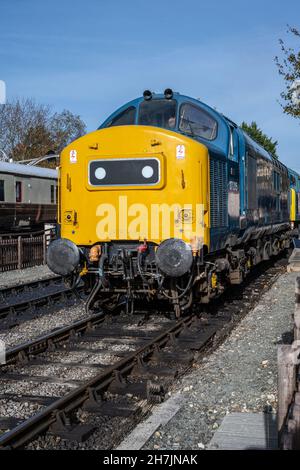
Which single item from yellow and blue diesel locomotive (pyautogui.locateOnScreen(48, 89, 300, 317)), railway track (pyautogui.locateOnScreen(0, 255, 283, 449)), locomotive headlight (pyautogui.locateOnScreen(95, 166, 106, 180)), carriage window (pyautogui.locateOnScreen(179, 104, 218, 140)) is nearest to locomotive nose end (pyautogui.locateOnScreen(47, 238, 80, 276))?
yellow and blue diesel locomotive (pyautogui.locateOnScreen(48, 89, 300, 317))

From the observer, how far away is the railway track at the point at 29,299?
33.3 ft

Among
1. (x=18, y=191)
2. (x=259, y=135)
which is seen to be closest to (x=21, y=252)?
(x=18, y=191)

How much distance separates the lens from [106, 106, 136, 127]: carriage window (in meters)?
9.70

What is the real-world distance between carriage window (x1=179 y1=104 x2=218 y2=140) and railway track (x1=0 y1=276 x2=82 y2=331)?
331 centimetres

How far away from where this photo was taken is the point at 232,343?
830cm

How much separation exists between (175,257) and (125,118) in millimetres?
3156

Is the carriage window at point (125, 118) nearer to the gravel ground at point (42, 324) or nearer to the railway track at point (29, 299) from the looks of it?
the railway track at point (29, 299)

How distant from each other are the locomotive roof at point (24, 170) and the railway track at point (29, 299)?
8014mm

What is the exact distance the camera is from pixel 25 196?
23.9 metres

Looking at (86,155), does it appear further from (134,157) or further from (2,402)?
(2,402)

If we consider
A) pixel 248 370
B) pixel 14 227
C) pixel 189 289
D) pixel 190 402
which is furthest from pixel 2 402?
pixel 14 227

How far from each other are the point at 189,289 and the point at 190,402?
2915mm
